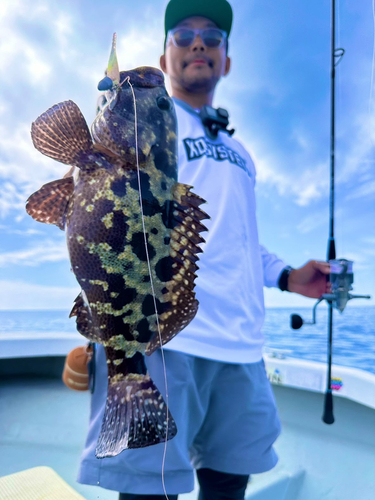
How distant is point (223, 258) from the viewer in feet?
5.20

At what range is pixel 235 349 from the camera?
60.1 inches

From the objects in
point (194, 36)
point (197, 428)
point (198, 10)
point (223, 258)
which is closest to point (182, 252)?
point (223, 258)

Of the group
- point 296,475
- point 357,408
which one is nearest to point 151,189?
point 296,475

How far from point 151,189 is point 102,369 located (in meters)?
0.80

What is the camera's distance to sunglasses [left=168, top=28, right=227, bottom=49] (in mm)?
1972

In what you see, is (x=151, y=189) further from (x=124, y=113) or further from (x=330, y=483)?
(x=330, y=483)

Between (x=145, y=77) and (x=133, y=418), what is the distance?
0.99 metres

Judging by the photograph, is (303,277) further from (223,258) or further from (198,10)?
(198,10)

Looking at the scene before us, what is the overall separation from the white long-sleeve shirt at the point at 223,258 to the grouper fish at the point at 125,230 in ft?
1.43

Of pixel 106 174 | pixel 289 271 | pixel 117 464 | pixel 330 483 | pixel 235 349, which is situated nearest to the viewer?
pixel 106 174

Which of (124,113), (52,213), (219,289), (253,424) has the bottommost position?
(253,424)

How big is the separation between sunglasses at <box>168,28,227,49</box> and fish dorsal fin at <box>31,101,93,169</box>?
4.42 feet

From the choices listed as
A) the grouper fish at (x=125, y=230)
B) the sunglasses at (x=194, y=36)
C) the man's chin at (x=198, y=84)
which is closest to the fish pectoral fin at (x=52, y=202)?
the grouper fish at (x=125, y=230)

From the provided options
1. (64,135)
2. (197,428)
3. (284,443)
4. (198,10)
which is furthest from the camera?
(284,443)
